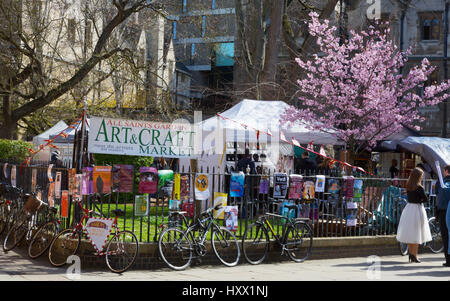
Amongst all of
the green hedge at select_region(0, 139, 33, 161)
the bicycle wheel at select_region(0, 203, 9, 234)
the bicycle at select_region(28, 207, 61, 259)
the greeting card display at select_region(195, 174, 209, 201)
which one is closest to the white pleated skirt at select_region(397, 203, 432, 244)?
the greeting card display at select_region(195, 174, 209, 201)

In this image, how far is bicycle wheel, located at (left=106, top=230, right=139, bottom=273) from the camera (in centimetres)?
973

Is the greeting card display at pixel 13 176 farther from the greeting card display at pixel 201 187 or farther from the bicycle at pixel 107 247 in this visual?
the greeting card display at pixel 201 187

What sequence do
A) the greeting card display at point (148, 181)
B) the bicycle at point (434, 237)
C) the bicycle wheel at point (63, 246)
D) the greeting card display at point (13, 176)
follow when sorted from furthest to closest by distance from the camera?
1. the bicycle at point (434, 237)
2. the greeting card display at point (13, 176)
3. the greeting card display at point (148, 181)
4. the bicycle wheel at point (63, 246)

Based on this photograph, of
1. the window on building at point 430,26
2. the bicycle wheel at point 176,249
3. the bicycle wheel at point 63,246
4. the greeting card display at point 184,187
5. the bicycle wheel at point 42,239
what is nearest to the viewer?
the bicycle wheel at point 63,246

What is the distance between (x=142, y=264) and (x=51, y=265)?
148cm

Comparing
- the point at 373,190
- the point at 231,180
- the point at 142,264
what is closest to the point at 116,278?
the point at 142,264

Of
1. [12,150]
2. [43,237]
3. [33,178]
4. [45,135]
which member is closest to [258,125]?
[33,178]

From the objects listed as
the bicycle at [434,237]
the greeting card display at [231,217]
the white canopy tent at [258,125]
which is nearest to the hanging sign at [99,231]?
the greeting card display at [231,217]

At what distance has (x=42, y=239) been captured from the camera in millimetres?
10672

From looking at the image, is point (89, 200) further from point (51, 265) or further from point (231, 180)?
point (231, 180)

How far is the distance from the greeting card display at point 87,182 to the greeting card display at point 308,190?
4.19m

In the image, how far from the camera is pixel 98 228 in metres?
9.76

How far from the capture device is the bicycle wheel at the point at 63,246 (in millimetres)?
9989

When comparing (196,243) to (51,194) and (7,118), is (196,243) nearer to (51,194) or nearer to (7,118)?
(51,194)
